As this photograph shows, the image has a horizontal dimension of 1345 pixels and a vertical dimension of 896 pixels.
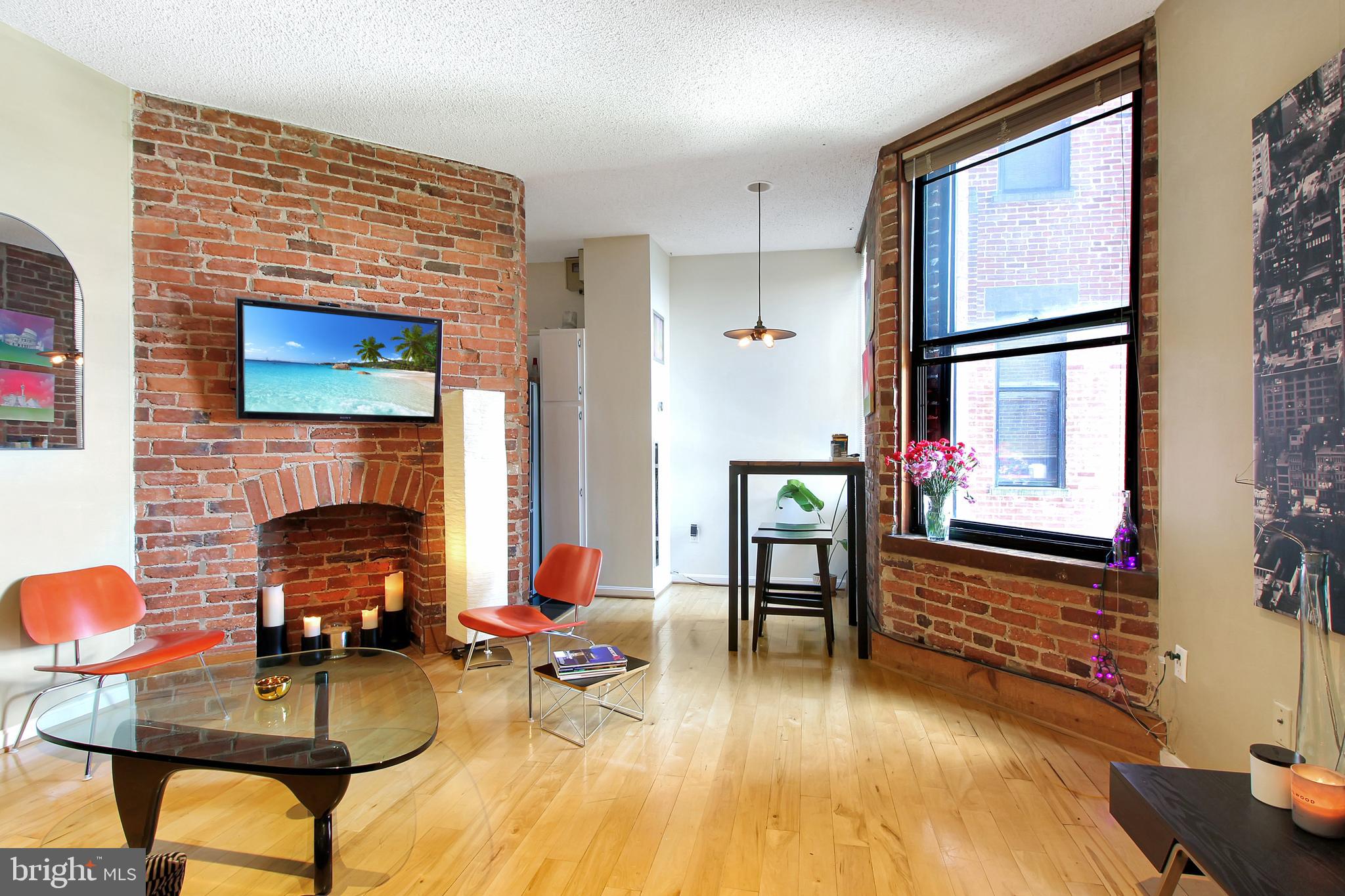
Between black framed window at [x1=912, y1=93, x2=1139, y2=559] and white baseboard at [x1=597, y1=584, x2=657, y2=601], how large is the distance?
265 cm

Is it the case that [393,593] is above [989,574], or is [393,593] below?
below

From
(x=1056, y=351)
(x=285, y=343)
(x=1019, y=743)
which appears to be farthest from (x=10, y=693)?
(x=1056, y=351)

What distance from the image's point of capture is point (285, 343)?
351 cm

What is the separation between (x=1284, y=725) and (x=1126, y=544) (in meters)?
0.93

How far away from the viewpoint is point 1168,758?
2.61 meters

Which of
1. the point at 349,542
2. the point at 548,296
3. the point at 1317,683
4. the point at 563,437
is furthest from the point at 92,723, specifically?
the point at 548,296

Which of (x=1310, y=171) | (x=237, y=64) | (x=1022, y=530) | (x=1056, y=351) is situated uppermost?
(x=237, y=64)

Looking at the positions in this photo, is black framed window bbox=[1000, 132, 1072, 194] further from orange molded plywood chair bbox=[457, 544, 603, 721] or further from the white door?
the white door

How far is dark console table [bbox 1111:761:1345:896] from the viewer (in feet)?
4.25

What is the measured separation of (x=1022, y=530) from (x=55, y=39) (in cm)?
480

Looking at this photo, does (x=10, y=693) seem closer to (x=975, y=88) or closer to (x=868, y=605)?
(x=868, y=605)

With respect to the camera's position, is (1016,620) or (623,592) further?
(623,592)

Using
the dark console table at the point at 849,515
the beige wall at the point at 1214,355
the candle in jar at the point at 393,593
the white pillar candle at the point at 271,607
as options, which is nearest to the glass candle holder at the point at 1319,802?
the beige wall at the point at 1214,355

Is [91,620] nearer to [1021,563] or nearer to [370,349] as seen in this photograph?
[370,349]
